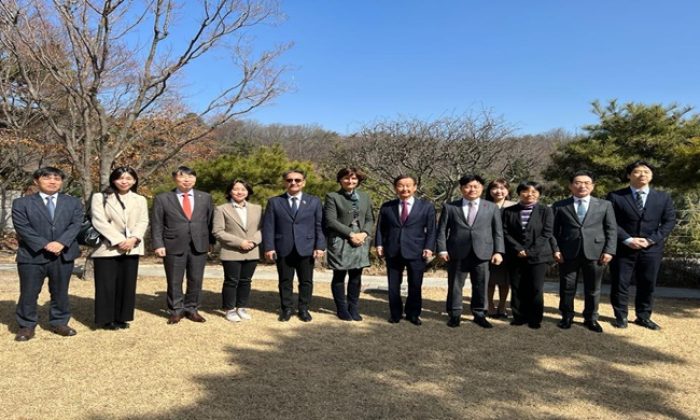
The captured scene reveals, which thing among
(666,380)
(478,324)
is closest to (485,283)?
(478,324)

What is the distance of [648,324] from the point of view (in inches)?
193

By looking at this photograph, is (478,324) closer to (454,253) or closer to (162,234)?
(454,253)

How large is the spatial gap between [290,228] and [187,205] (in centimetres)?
105

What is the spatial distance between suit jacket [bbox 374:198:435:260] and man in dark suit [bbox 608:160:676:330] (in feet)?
6.45

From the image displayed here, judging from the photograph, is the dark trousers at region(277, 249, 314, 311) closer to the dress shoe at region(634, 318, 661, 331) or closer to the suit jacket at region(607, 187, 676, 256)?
the suit jacket at region(607, 187, 676, 256)

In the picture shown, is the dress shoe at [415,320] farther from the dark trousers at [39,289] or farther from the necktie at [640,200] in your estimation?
the dark trousers at [39,289]

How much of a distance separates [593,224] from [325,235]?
272 centimetres

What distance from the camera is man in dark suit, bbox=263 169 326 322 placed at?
15.8 feet

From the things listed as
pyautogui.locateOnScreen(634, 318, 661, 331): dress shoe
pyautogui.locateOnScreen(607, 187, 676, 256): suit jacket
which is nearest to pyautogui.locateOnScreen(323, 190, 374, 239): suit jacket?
pyautogui.locateOnScreen(607, 187, 676, 256): suit jacket

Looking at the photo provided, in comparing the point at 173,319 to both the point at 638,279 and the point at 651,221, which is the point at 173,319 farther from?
the point at 651,221

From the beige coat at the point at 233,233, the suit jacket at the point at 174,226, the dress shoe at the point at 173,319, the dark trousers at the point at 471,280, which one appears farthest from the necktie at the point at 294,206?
the dark trousers at the point at 471,280

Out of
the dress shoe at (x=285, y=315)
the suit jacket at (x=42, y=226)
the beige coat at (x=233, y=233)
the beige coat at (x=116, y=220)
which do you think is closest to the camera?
the suit jacket at (x=42, y=226)

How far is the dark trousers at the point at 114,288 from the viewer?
4.44 metres

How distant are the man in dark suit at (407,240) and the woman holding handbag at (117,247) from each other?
243cm
